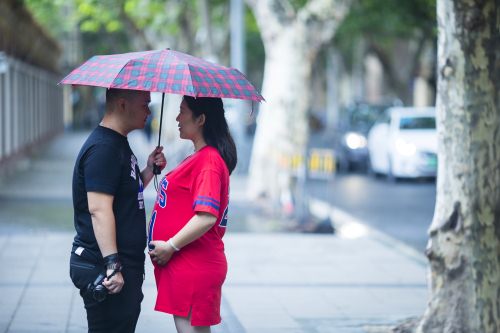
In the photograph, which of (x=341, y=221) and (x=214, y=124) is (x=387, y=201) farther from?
(x=214, y=124)

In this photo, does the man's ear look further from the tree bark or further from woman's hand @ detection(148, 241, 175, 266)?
the tree bark

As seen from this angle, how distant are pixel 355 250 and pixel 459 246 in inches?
204

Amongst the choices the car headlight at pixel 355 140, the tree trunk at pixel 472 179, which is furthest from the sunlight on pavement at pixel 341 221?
the car headlight at pixel 355 140

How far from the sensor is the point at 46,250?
11.2 m

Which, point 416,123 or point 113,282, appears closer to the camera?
point 113,282

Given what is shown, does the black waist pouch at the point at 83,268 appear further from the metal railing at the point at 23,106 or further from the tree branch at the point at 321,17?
the metal railing at the point at 23,106

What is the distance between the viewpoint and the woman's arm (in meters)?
4.77

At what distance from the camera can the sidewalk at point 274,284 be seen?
7.75 metres

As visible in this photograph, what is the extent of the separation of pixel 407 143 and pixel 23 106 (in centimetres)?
1104

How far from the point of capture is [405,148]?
2297 centimetres

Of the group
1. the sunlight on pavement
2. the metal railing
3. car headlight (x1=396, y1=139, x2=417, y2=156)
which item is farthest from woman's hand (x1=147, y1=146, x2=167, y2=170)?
car headlight (x1=396, y1=139, x2=417, y2=156)

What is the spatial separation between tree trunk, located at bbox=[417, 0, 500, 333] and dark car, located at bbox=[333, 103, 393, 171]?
65.7 ft

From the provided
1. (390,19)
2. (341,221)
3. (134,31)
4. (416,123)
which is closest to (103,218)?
(341,221)

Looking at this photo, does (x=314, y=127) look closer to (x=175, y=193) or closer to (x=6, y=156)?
(x=6, y=156)
